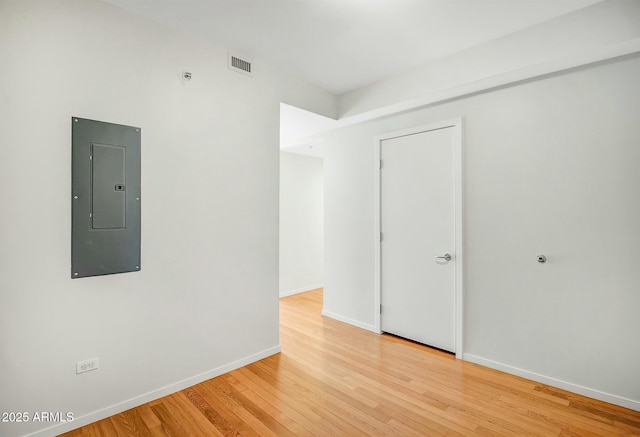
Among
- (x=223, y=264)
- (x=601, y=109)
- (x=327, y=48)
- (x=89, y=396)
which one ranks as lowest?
(x=89, y=396)

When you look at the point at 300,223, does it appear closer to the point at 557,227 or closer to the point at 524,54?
the point at 557,227

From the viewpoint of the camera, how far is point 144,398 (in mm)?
2303

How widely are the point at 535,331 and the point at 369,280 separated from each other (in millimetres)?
1709

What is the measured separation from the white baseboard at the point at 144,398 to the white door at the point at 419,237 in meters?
1.55

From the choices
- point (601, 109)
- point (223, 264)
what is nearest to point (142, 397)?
point (223, 264)

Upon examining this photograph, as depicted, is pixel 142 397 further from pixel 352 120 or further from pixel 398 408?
pixel 352 120

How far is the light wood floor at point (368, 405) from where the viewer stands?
2.04 metres

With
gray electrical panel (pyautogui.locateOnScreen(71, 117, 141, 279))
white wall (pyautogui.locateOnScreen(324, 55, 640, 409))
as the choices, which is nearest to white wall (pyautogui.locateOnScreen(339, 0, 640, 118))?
white wall (pyautogui.locateOnScreen(324, 55, 640, 409))

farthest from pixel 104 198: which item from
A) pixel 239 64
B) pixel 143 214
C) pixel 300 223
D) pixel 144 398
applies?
pixel 300 223

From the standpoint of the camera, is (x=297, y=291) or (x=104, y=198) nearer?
(x=104, y=198)

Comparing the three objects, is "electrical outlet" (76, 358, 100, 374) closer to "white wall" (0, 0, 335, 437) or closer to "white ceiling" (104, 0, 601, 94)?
"white wall" (0, 0, 335, 437)

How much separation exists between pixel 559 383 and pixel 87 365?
3.44 metres

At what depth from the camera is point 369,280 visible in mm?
3850

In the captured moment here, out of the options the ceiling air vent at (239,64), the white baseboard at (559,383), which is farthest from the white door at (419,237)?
the ceiling air vent at (239,64)
